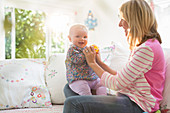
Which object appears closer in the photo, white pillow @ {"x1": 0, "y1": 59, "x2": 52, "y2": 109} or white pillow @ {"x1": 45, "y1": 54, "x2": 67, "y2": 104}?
white pillow @ {"x1": 0, "y1": 59, "x2": 52, "y2": 109}

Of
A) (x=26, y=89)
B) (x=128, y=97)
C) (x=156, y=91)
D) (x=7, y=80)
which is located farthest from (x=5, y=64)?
(x=156, y=91)

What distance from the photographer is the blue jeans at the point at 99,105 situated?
1.07m

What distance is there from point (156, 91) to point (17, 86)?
1.24m

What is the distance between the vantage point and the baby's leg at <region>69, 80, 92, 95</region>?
138 cm

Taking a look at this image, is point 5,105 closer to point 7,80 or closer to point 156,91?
point 7,80

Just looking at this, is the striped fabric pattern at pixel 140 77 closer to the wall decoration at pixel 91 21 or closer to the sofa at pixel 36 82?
the sofa at pixel 36 82

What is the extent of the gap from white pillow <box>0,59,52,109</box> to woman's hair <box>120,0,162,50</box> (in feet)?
3.44

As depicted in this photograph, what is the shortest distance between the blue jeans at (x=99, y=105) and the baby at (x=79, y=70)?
298mm

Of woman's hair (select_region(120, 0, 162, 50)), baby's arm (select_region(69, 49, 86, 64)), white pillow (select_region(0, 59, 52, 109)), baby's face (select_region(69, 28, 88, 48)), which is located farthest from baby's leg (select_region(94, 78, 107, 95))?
white pillow (select_region(0, 59, 52, 109))

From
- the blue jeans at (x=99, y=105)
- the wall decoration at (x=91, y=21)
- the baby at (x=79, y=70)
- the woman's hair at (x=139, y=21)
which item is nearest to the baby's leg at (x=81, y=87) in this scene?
the baby at (x=79, y=70)

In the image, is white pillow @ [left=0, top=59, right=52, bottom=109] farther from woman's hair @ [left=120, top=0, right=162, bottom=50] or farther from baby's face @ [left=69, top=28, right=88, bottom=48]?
woman's hair @ [left=120, top=0, right=162, bottom=50]

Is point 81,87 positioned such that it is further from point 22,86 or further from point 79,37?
point 22,86

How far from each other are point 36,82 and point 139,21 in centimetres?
117

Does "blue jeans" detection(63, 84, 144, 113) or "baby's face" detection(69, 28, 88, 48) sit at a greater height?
"baby's face" detection(69, 28, 88, 48)
